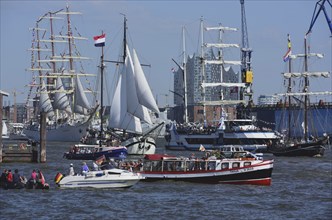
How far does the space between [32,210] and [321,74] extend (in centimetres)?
10204

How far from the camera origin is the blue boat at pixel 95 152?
9626 cm

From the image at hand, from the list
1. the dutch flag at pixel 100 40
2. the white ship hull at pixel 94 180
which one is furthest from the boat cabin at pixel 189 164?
the dutch flag at pixel 100 40

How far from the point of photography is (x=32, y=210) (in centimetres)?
4922

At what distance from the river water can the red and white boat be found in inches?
24.2

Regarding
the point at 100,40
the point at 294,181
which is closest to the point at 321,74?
the point at 100,40

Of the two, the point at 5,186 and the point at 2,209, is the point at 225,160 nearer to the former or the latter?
the point at 5,186

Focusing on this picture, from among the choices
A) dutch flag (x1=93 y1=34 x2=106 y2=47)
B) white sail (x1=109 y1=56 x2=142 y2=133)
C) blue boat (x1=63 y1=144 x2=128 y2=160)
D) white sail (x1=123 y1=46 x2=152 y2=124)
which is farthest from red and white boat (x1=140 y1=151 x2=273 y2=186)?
dutch flag (x1=93 y1=34 x2=106 y2=47)

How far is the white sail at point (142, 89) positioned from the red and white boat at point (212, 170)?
38.2 metres

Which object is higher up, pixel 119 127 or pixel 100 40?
pixel 100 40

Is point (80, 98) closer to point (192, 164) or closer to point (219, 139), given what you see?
point (219, 139)

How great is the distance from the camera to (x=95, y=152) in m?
98.6

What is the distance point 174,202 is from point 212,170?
11077 millimetres

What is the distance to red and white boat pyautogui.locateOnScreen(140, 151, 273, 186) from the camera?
2534 inches

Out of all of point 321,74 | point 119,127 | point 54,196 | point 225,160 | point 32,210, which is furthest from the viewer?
point 321,74
